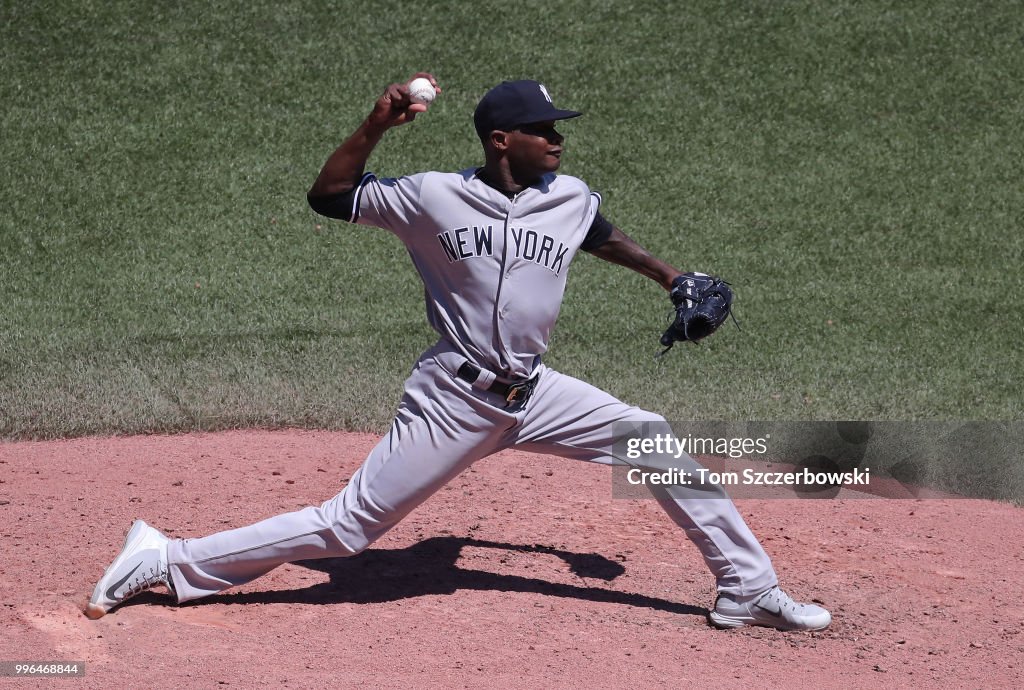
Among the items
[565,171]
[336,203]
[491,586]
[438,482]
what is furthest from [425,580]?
[565,171]

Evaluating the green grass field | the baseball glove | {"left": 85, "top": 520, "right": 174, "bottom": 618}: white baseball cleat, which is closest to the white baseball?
the baseball glove

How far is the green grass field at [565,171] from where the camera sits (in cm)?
713

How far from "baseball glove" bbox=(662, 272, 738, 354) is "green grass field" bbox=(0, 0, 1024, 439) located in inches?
101

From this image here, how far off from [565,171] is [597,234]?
208 inches

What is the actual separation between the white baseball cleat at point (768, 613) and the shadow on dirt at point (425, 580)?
0.19 meters

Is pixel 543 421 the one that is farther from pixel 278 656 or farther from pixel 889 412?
pixel 889 412

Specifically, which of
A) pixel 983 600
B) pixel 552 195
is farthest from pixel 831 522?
pixel 552 195

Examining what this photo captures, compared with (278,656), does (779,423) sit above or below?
above

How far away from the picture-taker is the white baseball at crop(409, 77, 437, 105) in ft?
12.5

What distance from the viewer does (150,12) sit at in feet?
36.1

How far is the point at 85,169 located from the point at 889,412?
606 centimetres

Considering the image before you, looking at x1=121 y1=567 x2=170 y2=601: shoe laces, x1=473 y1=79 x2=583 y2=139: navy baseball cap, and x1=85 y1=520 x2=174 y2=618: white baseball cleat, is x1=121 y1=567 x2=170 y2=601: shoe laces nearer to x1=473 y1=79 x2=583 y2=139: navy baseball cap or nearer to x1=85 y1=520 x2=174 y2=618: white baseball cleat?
x1=85 y1=520 x2=174 y2=618: white baseball cleat

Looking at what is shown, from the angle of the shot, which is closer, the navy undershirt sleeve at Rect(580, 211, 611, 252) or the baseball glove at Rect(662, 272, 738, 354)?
the baseball glove at Rect(662, 272, 738, 354)

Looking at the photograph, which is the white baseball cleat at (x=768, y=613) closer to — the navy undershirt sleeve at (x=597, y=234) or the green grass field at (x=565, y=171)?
the navy undershirt sleeve at (x=597, y=234)
